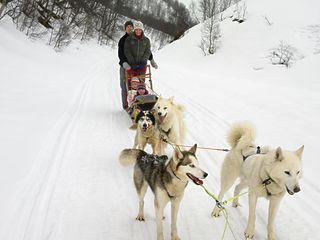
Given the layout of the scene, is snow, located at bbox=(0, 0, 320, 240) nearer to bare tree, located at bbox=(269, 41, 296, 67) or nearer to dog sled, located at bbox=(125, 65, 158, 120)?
dog sled, located at bbox=(125, 65, 158, 120)

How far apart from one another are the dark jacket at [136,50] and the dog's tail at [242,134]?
3.91m

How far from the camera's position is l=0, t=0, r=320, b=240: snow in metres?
2.95

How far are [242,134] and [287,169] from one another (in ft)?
2.31

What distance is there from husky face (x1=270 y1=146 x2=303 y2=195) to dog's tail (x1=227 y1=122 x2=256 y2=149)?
1.80 feet

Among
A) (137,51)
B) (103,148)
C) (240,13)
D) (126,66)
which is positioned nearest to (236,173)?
(103,148)

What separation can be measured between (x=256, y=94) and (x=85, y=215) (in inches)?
293

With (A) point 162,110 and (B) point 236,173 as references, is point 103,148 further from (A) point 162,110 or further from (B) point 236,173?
(B) point 236,173

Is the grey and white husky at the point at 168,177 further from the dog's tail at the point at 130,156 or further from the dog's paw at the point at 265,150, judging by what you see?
the dog's paw at the point at 265,150

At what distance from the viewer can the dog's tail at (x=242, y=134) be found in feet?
9.60

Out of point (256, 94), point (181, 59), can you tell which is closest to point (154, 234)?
point (256, 94)

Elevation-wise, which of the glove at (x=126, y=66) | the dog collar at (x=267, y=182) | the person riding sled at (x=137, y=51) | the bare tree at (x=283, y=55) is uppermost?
the bare tree at (x=283, y=55)

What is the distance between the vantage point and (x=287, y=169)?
7.64ft

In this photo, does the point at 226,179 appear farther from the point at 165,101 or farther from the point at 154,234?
the point at 165,101

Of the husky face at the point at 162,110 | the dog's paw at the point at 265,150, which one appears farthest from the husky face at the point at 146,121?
the dog's paw at the point at 265,150
